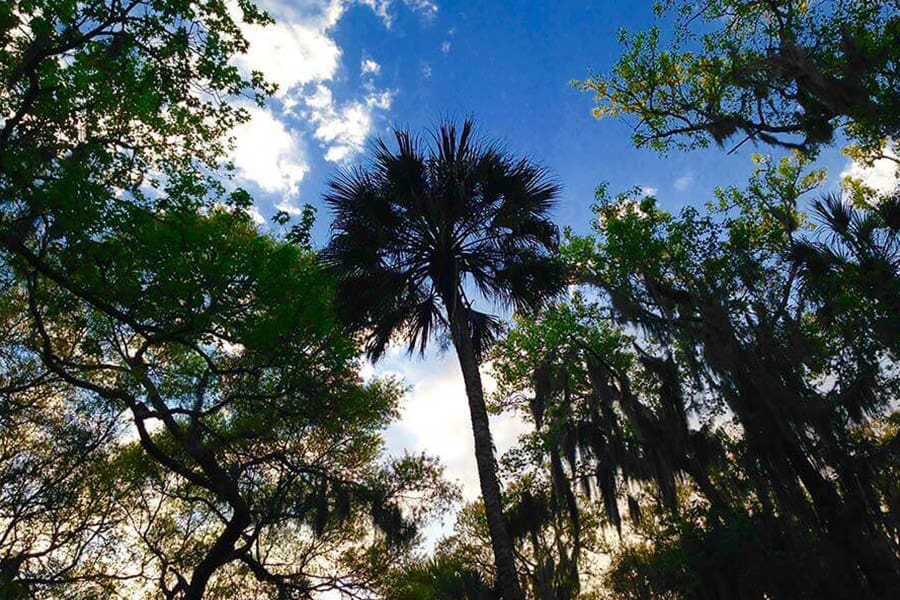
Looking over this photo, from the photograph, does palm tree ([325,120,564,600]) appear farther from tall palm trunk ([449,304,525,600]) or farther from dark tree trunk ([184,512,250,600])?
dark tree trunk ([184,512,250,600])

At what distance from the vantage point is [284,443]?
509 inches

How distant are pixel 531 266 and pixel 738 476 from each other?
7.12 meters

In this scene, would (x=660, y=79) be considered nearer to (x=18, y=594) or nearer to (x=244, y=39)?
(x=244, y=39)

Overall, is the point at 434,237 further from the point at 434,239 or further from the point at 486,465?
the point at 486,465

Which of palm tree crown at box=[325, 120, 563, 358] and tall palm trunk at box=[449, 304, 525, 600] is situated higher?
palm tree crown at box=[325, 120, 563, 358]

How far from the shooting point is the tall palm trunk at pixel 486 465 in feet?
21.8

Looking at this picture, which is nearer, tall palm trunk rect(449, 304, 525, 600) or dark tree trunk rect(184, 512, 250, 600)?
tall palm trunk rect(449, 304, 525, 600)

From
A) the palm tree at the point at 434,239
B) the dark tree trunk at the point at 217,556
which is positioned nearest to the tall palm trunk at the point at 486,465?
the palm tree at the point at 434,239

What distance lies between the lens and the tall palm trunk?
664 cm

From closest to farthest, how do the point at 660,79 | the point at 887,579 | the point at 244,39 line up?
1. the point at 244,39
2. the point at 887,579
3. the point at 660,79

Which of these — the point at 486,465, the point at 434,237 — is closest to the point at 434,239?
the point at 434,237

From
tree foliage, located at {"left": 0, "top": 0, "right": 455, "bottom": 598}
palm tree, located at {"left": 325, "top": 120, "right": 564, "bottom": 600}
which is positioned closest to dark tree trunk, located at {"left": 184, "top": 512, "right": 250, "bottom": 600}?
tree foliage, located at {"left": 0, "top": 0, "right": 455, "bottom": 598}

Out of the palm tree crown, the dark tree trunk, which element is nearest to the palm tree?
the palm tree crown

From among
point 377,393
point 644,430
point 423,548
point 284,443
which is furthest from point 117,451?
point 644,430
